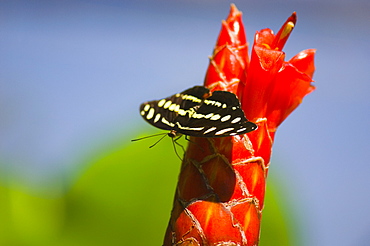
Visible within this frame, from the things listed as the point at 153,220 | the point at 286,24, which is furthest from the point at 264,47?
the point at 153,220

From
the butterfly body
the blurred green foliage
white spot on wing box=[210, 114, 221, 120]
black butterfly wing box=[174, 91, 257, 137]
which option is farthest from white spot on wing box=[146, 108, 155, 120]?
the blurred green foliage

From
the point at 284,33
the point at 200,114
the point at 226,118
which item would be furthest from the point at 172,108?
the point at 284,33

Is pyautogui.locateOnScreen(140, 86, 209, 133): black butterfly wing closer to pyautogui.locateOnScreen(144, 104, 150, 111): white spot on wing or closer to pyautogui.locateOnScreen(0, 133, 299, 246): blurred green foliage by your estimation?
pyautogui.locateOnScreen(144, 104, 150, 111): white spot on wing

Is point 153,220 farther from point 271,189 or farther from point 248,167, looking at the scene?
point 248,167

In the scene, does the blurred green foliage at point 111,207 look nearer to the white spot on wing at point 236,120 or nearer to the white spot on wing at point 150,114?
the white spot on wing at point 150,114

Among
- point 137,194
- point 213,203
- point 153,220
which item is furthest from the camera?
point 137,194

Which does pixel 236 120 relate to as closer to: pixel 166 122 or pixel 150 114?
pixel 166 122
